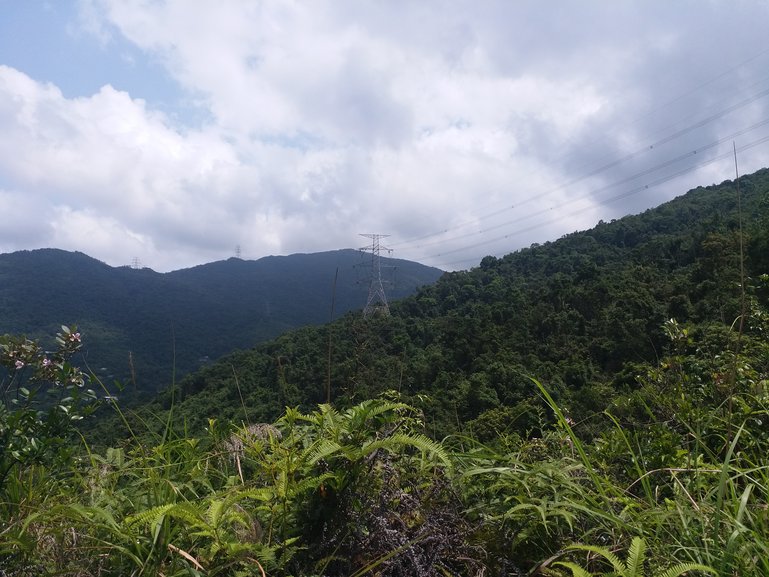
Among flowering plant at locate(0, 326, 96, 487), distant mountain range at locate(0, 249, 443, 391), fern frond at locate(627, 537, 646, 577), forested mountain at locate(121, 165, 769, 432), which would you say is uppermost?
distant mountain range at locate(0, 249, 443, 391)

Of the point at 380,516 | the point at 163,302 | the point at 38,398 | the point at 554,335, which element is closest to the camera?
the point at 380,516

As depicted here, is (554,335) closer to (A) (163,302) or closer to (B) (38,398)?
(B) (38,398)

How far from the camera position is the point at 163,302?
116 metres

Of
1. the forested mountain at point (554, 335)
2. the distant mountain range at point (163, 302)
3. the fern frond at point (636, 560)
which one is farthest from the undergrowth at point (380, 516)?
the distant mountain range at point (163, 302)

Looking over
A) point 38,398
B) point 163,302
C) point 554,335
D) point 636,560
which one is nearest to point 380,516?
point 636,560

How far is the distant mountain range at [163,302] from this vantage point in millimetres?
73812

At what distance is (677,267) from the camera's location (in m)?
36.7

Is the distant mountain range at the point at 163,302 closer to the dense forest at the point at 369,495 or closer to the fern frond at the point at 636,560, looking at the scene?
the dense forest at the point at 369,495

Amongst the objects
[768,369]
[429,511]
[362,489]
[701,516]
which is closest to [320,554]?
[362,489]

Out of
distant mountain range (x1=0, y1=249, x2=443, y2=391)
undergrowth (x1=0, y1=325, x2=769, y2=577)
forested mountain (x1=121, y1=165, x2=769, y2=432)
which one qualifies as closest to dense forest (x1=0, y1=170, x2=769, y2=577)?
undergrowth (x1=0, y1=325, x2=769, y2=577)

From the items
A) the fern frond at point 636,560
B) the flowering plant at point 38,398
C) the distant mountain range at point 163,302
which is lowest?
the fern frond at point 636,560

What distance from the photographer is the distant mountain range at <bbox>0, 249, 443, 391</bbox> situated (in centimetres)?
7381

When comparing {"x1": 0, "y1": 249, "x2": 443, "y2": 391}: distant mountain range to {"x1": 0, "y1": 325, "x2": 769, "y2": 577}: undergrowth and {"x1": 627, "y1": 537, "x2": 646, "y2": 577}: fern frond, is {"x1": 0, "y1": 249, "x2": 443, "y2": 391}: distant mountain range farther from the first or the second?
{"x1": 627, "y1": 537, "x2": 646, "y2": 577}: fern frond

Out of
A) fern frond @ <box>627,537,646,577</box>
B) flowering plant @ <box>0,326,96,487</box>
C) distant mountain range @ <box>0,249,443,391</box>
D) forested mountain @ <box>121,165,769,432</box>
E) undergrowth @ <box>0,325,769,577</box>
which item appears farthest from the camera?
distant mountain range @ <box>0,249,443,391</box>
